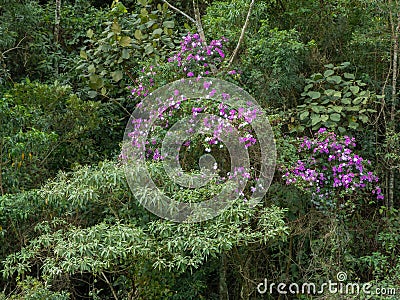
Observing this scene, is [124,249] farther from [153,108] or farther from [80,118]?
[80,118]

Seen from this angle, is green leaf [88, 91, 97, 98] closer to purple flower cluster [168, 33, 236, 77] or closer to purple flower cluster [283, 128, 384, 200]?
purple flower cluster [168, 33, 236, 77]

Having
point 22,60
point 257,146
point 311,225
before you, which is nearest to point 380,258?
point 311,225

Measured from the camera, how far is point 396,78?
508 cm

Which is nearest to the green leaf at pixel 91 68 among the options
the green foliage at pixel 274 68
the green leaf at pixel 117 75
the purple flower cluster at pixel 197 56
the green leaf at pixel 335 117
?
the green leaf at pixel 117 75

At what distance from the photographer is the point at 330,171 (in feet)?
15.0

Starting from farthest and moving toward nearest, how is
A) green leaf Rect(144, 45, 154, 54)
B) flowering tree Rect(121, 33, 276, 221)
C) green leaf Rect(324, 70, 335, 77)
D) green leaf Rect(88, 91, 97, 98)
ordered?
green leaf Rect(88, 91, 97, 98)
green leaf Rect(144, 45, 154, 54)
green leaf Rect(324, 70, 335, 77)
flowering tree Rect(121, 33, 276, 221)

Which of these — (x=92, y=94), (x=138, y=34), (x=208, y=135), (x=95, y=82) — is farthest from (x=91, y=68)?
(x=208, y=135)

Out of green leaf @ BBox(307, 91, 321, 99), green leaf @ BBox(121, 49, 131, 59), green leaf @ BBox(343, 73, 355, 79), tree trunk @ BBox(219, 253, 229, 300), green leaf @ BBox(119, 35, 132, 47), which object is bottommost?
tree trunk @ BBox(219, 253, 229, 300)

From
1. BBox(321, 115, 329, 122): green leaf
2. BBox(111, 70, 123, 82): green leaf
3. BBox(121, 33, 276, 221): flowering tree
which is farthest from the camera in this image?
BBox(111, 70, 123, 82): green leaf

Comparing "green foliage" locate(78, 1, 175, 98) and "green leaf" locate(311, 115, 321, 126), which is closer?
"green leaf" locate(311, 115, 321, 126)
